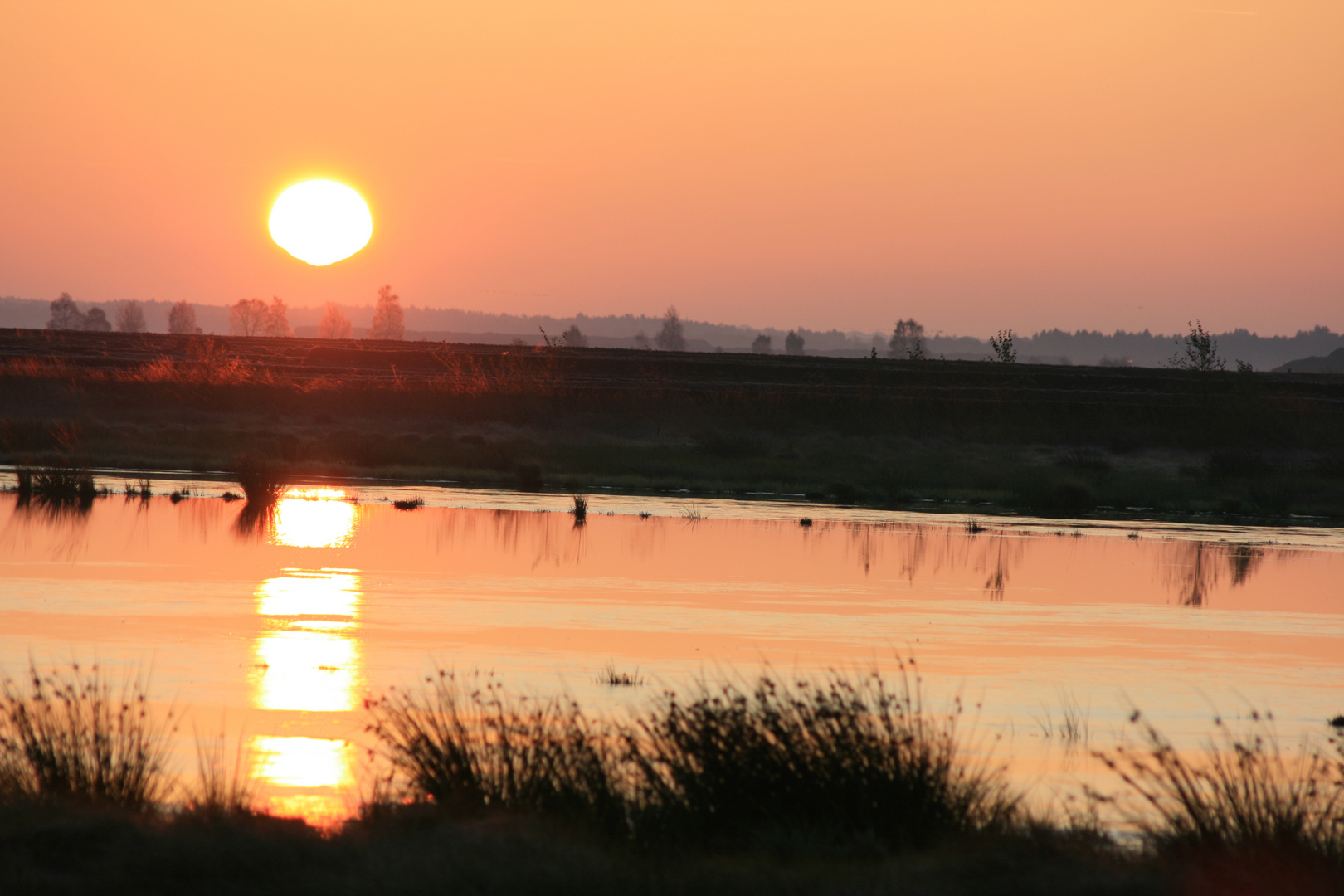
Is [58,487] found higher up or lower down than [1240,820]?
lower down

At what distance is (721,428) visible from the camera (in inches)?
2160

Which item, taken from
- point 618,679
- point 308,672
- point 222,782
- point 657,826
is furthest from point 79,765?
point 618,679

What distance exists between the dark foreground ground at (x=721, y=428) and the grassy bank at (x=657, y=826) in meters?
29.7

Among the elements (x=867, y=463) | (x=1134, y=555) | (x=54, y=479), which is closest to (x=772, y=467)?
(x=867, y=463)

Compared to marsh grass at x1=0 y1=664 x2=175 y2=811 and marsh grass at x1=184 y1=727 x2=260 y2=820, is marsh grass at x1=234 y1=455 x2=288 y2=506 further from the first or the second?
marsh grass at x1=0 y1=664 x2=175 y2=811

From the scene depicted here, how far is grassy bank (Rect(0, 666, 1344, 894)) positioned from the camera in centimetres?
651

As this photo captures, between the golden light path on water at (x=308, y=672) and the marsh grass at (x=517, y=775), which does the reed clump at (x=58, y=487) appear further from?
the marsh grass at (x=517, y=775)

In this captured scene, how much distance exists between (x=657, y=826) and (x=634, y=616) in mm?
8836

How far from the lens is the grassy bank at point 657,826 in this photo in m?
6.51

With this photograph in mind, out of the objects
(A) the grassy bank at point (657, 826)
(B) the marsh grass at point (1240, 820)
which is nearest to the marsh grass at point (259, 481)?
(A) the grassy bank at point (657, 826)

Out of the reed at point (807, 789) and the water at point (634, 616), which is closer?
the reed at point (807, 789)

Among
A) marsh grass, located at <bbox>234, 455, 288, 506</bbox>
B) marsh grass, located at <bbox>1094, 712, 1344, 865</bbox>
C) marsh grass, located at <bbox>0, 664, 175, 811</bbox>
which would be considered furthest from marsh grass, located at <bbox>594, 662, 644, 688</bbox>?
marsh grass, located at <bbox>234, 455, 288, 506</bbox>

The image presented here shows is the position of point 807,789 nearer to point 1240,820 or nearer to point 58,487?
point 1240,820

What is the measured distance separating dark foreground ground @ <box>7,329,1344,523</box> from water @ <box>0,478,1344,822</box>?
12.5 metres
